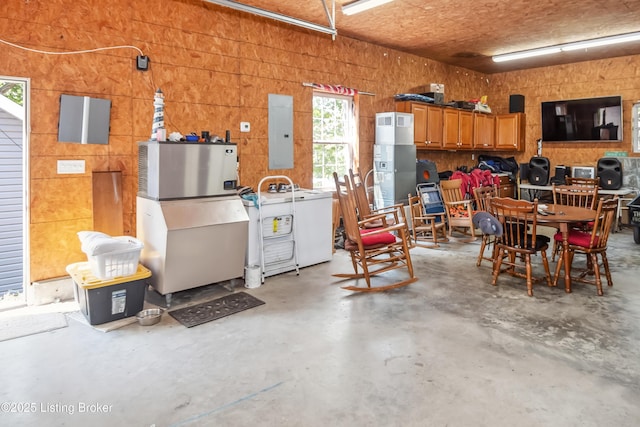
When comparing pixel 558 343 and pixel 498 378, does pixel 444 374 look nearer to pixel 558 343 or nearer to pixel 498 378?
pixel 498 378

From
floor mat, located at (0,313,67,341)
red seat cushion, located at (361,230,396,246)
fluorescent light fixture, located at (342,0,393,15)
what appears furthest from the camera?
fluorescent light fixture, located at (342,0,393,15)

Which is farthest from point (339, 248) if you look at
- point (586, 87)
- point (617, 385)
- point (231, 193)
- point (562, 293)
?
point (586, 87)

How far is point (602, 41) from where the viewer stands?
668 centimetres

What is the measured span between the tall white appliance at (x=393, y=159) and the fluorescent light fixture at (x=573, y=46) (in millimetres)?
2412

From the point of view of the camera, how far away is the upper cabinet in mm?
7418

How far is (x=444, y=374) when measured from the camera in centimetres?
265

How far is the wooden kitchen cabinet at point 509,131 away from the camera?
30.0 ft

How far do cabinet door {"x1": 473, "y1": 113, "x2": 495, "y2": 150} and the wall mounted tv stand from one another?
3.71 feet

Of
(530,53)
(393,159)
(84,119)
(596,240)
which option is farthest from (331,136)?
(530,53)

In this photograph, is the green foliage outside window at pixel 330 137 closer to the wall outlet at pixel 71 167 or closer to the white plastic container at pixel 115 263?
the wall outlet at pixel 71 167

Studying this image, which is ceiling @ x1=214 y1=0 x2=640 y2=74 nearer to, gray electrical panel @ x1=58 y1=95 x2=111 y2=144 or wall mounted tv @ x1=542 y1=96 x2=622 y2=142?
wall mounted tv @ x1=542 y1=96 x2=622 y2=142

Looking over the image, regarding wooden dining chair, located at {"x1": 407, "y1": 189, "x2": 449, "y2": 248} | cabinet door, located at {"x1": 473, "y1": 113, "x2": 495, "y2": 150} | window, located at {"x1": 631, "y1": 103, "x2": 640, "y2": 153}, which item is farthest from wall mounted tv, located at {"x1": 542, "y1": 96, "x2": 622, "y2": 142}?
wooden dining chair, located at {"x1": 407, "y1": 189, "x2": 449, "y2": 248}

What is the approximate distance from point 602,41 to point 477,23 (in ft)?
8.13

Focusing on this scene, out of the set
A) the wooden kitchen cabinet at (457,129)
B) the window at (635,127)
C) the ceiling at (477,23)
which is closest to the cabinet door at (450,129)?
the wooden kitchen cabinet at (457,129)
